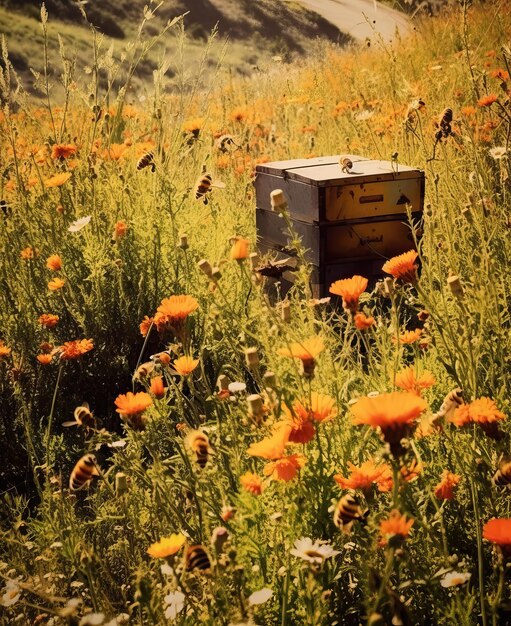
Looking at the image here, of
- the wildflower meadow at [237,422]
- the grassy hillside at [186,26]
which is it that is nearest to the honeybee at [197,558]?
the wildflower meadow at [237,422]

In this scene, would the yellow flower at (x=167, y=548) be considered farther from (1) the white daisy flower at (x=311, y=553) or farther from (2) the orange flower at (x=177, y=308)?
(2) the orange flower at (x=177, y=308)

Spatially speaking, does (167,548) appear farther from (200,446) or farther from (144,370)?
(144,370)

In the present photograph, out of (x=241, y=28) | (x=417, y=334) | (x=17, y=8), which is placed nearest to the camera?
(x=417, y=334)

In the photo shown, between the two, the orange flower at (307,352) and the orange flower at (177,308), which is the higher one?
the orange flower at (177,308)

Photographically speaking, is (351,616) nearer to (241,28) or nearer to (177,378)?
(177,378)

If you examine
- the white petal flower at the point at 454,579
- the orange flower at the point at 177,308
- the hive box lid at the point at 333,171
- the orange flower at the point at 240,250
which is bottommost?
the white petal flower at the point at 454,579

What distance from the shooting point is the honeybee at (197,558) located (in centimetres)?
122

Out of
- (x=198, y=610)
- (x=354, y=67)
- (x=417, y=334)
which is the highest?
(x=354, y=67)

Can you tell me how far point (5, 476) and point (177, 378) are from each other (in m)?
0.68

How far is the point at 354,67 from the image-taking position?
23.5 feet

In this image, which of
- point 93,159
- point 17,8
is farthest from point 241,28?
point 93,159

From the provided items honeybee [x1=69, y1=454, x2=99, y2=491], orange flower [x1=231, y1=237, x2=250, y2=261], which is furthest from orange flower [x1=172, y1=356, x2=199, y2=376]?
honeybee [x1=69, y1=454, x2=99, y2=491]

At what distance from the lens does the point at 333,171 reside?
3193 millimetres

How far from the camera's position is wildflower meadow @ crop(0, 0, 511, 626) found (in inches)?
52.2
